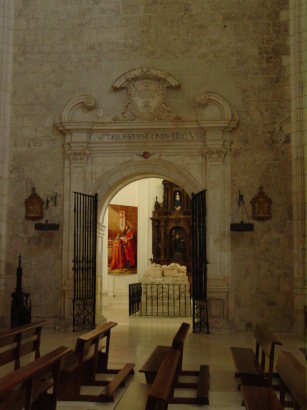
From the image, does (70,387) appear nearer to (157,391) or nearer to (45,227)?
(157,391)

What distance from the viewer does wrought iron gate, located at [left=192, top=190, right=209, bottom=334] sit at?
10328 millimetres

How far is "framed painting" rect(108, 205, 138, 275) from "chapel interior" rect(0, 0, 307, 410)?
242 inches

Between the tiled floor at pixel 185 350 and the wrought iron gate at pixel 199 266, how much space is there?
43cm

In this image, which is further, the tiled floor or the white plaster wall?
the white plaster wall

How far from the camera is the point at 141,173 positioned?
443 inches

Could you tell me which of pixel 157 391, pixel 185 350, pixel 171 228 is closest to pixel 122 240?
pixel 171 228

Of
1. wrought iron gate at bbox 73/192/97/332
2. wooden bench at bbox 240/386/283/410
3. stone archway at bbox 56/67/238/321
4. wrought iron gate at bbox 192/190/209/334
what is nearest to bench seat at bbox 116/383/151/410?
wooden bench at bbox 240/386/283/410

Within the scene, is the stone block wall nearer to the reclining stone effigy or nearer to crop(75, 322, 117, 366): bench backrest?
the reclining stone effigy

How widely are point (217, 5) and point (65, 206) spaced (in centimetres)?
526

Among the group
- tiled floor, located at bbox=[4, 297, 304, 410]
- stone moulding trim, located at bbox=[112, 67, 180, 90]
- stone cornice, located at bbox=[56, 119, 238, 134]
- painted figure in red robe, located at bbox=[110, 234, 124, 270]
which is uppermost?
stone moulding trim, located at bbox=[112, 67, 180, 90]

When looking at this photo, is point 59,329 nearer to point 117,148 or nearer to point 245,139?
point 117,148

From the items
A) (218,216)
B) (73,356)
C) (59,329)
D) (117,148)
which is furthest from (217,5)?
(73,356)

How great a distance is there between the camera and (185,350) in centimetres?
823

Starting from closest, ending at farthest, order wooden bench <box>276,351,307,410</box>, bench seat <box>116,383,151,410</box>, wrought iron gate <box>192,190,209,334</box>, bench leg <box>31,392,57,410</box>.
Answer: wooden bench <box>276,351,307,410</box>
bench leg <box>31,392,57,410</box>
bench seat <box>116,383,151,410</box>
wrought iron gate <box>192,190,209,334</box>
